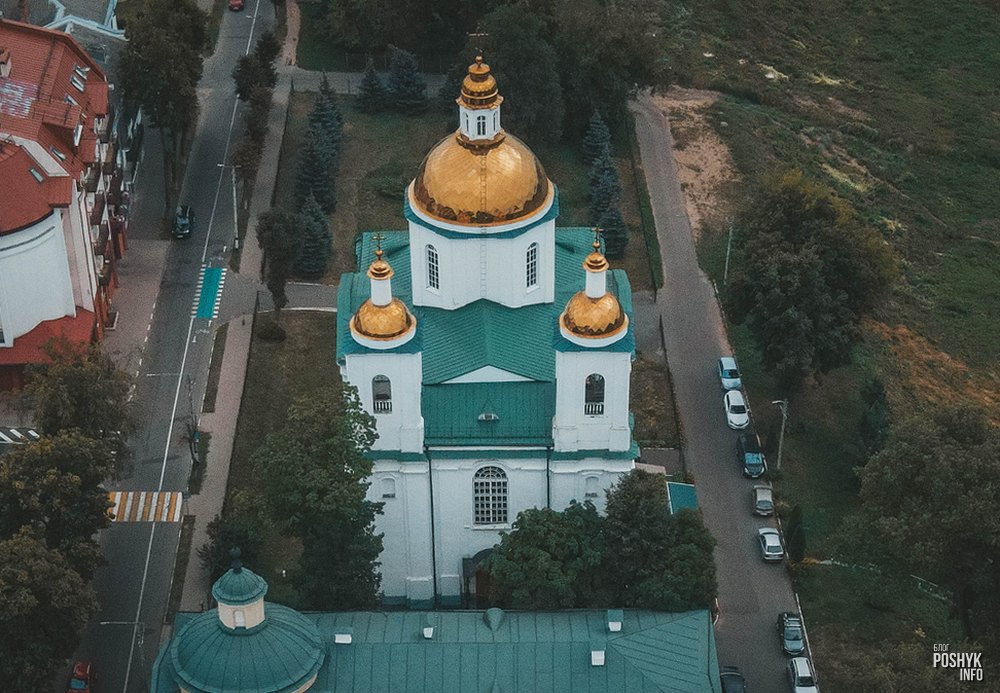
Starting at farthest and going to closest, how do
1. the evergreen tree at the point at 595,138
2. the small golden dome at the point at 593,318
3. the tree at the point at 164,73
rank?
1. the evergreen tree at the point at 595,138
2. the tree at the point at 164,73
3. the small golden dome at the point at 593,318

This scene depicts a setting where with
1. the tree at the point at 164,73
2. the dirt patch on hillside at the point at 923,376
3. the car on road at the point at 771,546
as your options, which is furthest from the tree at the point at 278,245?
the dirt patch on hillside at the point at 923,376

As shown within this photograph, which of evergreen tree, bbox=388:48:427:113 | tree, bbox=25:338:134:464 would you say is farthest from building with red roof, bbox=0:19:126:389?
evergreen tree, bbox=388:48:427:113

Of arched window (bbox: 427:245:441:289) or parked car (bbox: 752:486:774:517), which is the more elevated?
arched window (bbox: 427:245:441:289)

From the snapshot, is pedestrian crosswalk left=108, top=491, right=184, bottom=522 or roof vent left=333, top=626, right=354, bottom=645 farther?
pedestrian crosswalk left=108, top=491, right=184, bottom=522

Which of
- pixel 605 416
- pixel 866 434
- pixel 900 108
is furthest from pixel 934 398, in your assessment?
pixel 900 108

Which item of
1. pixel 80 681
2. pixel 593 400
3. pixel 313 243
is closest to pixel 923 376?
pixel 593 400

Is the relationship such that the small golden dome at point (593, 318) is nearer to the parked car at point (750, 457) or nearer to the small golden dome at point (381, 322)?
the small golden dome at point (381, 322)

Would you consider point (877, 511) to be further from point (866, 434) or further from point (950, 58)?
point (950, 58)

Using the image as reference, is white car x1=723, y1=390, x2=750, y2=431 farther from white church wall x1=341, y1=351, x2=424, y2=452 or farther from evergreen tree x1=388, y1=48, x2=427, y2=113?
evergreen tree x1=388, y1=48, x2=427, y2=113
